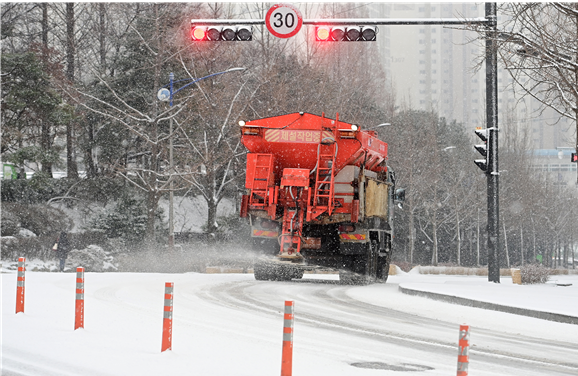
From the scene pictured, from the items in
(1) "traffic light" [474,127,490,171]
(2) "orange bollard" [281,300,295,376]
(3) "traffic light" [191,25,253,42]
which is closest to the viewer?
(2) "orange bollard" [281,300,295,376]

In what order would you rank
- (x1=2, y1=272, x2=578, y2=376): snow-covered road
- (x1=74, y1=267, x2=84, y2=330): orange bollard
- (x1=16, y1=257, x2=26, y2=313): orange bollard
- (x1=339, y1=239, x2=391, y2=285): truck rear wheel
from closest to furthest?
(x1=2, y1=272, x2=578, y2=376): snow-covered road
(x1=74, y1=267, x2=84, y2=330): orange bollard
(x1=16, y1=257, x2=26, y2=313): orange bollard
(x1=339, y1=239, x2=391, y2=285): truck rear wheel

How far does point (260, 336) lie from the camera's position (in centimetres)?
1054

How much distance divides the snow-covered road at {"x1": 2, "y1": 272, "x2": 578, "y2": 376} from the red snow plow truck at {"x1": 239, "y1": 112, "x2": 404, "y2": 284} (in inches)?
80.0

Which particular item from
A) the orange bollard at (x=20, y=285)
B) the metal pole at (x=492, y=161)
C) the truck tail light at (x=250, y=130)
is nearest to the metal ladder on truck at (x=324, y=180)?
the truck tail light at (x=250, y=130)

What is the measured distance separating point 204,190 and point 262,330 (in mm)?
27227

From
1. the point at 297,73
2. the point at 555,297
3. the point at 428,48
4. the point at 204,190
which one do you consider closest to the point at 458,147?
the point at 297,73

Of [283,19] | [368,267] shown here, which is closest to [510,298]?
[368,267]

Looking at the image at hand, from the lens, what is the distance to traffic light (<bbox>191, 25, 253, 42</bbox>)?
1636 centimetres

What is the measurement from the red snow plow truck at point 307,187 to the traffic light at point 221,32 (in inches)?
104

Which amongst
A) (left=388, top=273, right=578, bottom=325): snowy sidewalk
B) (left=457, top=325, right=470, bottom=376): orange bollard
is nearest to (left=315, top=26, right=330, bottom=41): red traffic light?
(left=388, top=273, right=578, bottom=325): snowy sidewalk

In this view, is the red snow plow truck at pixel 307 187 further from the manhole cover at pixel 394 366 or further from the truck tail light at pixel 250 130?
the manhole cover at pixel 394 366

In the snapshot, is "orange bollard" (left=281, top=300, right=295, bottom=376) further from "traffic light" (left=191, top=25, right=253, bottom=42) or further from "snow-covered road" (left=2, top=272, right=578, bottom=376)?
"traffic light" (left=191, top=25, right=253, bottom=42)

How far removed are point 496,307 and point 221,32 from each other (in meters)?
8.00

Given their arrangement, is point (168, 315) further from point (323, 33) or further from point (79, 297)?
point (323, 33)
